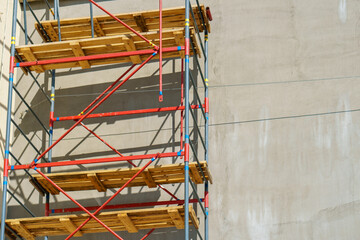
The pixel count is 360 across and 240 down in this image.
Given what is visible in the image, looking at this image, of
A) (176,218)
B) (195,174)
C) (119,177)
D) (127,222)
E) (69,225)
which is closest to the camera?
(176,218)

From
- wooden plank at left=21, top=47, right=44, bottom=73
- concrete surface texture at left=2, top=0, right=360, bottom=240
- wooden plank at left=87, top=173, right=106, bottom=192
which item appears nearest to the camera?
wooden plank at left=87, top=173, right=106, bottom=192

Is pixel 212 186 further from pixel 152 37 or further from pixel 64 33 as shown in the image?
pixel 64 33

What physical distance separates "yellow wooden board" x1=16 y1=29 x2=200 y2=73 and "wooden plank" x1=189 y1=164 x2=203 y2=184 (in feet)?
6.79

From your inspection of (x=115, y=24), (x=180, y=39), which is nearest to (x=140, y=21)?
(x=115, y=24)

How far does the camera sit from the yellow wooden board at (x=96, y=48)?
1391cm

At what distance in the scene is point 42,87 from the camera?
16.0m

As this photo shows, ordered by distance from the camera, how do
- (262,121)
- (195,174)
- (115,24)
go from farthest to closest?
(115,24)
(262,121)
(195,174)

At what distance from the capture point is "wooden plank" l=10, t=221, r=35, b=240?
13616 millimetres

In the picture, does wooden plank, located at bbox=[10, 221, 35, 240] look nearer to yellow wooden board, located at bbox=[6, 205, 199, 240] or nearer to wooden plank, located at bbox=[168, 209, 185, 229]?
yellow wooden board, located at bbox=[6, 205, 199, 240]

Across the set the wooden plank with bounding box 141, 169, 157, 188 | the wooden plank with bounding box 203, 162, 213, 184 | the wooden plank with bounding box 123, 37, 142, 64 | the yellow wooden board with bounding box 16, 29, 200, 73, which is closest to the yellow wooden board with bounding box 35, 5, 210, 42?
the yellow wooden board with bounding box 16, 29, 200, 73

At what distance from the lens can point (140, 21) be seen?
15.0m

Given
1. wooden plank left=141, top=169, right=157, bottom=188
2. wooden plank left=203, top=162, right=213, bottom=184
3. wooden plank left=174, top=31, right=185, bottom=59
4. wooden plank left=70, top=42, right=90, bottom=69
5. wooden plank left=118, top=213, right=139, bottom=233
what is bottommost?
wooden plank left=118, top=213, right=139, bottom=233

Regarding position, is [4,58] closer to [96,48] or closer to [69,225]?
[96,48]

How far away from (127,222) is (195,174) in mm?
1446
